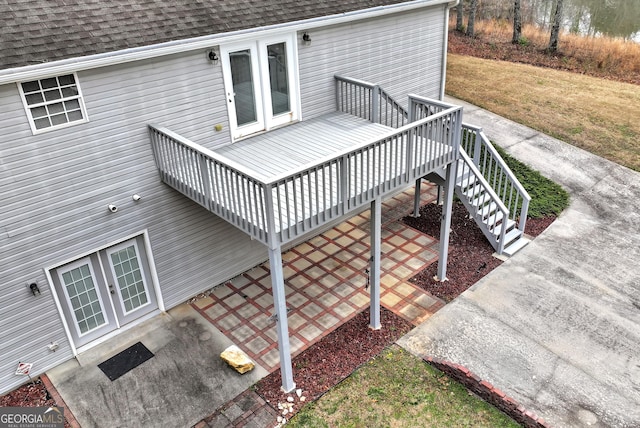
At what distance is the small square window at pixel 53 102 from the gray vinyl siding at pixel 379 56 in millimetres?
3929

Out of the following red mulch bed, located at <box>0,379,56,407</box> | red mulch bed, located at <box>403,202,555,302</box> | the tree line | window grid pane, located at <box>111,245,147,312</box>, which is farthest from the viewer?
the tree line

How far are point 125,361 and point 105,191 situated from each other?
2.69 metres

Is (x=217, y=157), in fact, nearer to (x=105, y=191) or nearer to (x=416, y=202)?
(x=105, y=191)

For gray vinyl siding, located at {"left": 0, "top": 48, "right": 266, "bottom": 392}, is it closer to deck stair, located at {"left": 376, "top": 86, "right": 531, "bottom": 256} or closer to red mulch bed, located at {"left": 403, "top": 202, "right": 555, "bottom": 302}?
deck stair, located at {"left": 376, "top": 86, "right": 531, "bottom": 256}

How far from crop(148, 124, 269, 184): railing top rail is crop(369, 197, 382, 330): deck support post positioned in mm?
1893

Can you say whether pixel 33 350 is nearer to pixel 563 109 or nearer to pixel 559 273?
pixel 559 273

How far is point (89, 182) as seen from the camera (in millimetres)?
7145

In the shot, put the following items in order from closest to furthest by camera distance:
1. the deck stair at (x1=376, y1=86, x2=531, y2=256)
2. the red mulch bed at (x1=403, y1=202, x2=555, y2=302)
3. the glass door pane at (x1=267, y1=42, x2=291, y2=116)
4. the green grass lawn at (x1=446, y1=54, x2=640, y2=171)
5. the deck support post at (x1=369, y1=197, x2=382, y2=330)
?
the deck support post at (x1=369, y1=197, x2=382, y2=330) → the glass door pane at (x1=267, y1=42, x2=291, y2=116) → the red mulch bed at (x1=403, y1=202, x2=555, y2=302) → the deck stair at (x1=376, y1=86, x2=531, y2=256) → the green grass lawn at (x1=446, y1=54, x2=640, y2=171)

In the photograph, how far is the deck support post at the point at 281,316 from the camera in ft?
21.2

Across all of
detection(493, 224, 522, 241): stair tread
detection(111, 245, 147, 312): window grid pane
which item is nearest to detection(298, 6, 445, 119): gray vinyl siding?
detection(493, 224, 522, 241): stair tread

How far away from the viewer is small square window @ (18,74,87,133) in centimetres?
636

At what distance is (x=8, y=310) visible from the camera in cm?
696

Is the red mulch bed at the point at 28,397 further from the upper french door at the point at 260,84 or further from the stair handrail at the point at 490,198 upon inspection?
the stair handrail at the point at 490,198

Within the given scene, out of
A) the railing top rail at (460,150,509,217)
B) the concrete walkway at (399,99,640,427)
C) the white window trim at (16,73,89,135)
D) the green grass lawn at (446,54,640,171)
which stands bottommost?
the concrete walkway at (399,99,640,427)
